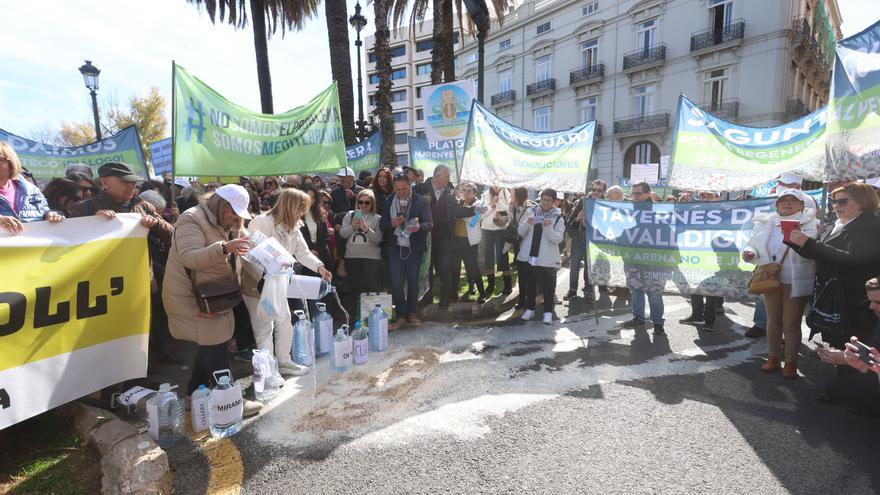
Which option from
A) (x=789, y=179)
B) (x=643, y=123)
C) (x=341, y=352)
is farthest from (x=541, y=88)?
(x=341, y=352)

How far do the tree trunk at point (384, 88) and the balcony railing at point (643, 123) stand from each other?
20.5m

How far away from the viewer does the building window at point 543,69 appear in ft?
114

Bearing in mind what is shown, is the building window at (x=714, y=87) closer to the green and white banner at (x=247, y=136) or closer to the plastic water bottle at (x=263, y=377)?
the green and white banner at (x=247, y=136)

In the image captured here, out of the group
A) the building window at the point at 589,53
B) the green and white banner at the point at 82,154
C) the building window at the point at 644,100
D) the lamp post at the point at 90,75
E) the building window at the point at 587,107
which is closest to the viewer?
the green and white banner at the point at 82,154

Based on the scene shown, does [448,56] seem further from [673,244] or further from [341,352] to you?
[341,352]

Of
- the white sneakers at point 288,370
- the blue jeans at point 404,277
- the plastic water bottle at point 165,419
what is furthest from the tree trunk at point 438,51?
the plastic water bottle at point 165,419

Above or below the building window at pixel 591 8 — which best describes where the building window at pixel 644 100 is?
below

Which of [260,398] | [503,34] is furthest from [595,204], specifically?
[503,34]

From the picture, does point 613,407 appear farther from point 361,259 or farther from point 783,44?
point 783,44

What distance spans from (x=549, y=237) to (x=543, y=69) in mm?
33404

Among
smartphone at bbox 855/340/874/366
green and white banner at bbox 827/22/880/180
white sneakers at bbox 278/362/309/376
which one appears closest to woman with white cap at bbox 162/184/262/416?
white sneakers at bbox 278/362/309/376

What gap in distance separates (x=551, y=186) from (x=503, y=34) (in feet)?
118

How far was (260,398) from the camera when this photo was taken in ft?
12.2

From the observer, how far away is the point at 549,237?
18.8 ft
